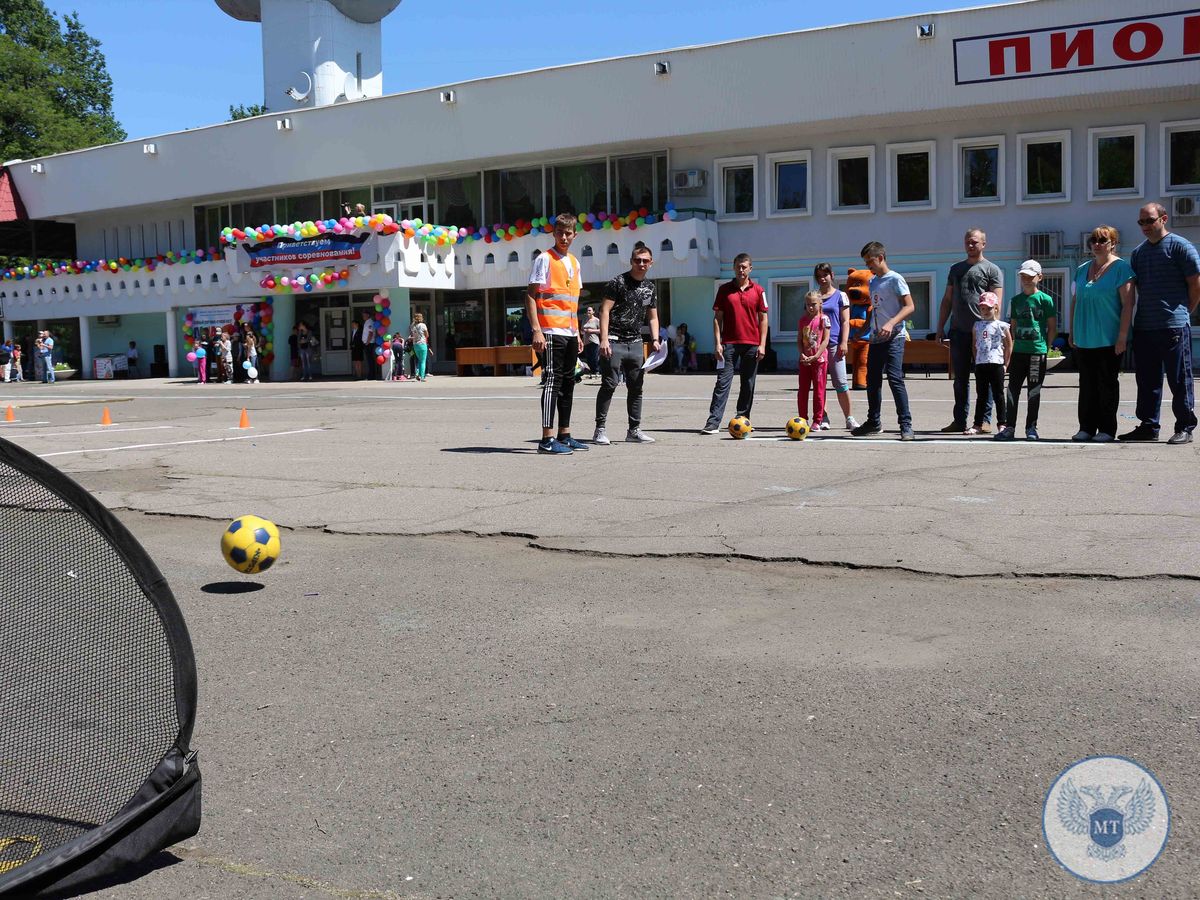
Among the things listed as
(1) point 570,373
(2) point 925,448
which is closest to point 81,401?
(1) point 570,373

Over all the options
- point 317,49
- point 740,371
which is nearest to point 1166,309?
point 740,371

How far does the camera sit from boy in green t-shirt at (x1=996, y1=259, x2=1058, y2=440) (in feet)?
37.9

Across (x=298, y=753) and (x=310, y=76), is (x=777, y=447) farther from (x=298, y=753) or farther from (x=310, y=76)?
(x=310, y=76)

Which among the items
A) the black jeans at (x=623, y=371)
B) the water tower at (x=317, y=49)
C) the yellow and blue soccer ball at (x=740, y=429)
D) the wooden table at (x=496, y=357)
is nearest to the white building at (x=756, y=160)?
the wooden table at (x=496, y=357)

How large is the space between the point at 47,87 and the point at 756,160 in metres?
55.7

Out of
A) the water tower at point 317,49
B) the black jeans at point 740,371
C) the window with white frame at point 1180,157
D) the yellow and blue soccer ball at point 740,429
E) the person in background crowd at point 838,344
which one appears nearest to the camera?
the yellow and blue soccer ball at point 740,429

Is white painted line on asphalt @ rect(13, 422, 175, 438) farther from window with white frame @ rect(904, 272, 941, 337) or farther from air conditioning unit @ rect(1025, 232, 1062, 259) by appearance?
air conditioning unit @ rect(1025, 232, 1062, 259)

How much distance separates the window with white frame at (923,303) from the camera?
33.5m

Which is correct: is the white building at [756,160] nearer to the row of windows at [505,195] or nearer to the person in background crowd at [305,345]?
the row of windows at [505,195]

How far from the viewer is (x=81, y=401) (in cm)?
2495

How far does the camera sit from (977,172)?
33.2 meters

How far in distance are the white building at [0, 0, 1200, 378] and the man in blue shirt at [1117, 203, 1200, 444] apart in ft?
71.6

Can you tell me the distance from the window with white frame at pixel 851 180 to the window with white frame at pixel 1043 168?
4.04 metres

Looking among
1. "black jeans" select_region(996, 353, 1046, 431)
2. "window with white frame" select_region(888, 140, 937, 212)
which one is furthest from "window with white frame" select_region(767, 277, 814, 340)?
"black jeans" select_region(996, 353, 1046, 431)
